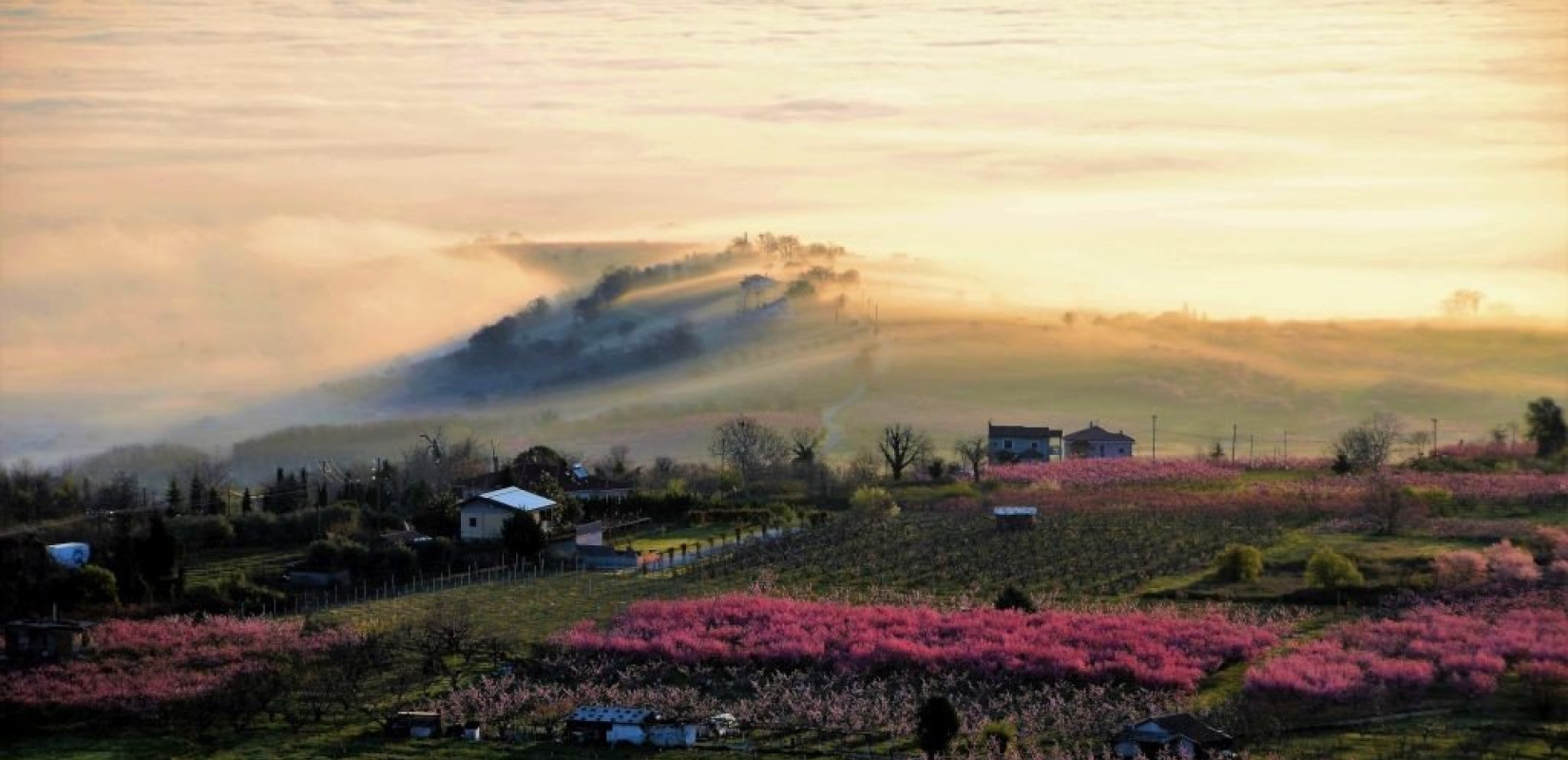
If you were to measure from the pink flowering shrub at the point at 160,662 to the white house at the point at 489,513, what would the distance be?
554 inches

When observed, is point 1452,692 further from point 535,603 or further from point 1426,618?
point 535,603

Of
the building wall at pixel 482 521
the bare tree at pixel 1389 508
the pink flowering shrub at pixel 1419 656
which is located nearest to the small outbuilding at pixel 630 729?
the pink flowering shrub at pixel 1419 656

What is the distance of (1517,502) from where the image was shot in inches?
3002

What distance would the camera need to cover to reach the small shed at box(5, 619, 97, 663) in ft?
182

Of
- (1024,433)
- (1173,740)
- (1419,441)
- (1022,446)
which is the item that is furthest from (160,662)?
(1419,441)

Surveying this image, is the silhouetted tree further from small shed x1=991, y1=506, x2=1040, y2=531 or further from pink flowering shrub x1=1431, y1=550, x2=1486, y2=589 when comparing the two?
pink flowering shrub x1=1431, y1=550, x2=1486, y2=589

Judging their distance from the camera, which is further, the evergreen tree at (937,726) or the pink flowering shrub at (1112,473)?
the pink flowering shrub at (1112,473)

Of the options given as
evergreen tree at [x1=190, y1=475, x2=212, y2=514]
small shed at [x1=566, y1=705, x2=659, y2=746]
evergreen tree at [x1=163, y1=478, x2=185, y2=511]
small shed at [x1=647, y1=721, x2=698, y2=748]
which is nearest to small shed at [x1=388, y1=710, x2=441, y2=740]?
small shed at [x1=566, y1=705, x2=659, y2=746]

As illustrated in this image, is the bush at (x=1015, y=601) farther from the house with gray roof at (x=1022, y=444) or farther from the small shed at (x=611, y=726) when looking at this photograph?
the house with gray roof at (x=1022, y=444)

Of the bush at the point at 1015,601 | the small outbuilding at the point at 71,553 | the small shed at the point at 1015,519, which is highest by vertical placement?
the small shed at the point at 1015,519

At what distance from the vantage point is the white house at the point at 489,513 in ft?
242

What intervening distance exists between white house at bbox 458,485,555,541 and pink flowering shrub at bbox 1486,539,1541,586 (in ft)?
98.8

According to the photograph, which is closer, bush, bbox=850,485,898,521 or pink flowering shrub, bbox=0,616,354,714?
pink flowering shrub, bbox=0,616,354,714

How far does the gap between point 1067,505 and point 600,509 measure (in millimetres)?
17284
